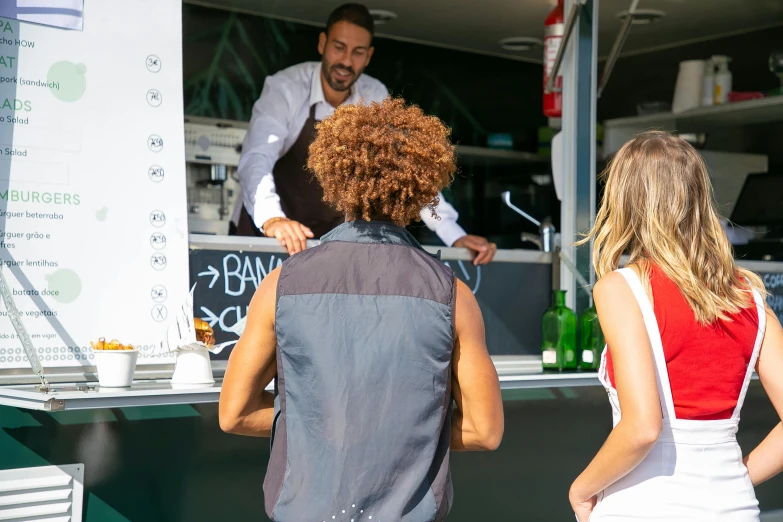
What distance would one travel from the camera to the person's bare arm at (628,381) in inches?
59.5

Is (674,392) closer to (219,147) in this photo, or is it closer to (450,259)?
(450,259)

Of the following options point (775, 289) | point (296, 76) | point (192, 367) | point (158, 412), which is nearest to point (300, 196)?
point (296, 76)

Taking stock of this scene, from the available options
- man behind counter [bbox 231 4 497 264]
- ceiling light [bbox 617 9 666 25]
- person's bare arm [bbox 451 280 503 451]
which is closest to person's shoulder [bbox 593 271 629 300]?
person's bare arm [bbox 451 280 503 451]

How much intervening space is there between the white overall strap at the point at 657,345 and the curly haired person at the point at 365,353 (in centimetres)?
27

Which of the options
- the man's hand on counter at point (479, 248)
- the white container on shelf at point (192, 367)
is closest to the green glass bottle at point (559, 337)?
the man's hand on counter at point (479, 248)

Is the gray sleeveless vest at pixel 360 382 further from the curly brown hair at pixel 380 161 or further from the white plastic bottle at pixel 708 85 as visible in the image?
the white plastic bottle at pixel 708 85

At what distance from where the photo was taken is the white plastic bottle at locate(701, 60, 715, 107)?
194 inches

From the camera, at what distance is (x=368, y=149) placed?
1.61m

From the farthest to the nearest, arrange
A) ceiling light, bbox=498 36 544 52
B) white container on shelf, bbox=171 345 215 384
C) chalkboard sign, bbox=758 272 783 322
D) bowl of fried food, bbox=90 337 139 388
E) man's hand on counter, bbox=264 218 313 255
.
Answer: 1. ceiling light, bbox=498 36 544 52
2. chalkboard sign, bbox=758 272 783 322
3. man's hand on counter, bbox=264 218 313 255
4. white container on shelf, bbox=171 345 215 384
5. bowl of fried food, bbox=90 337 139 388

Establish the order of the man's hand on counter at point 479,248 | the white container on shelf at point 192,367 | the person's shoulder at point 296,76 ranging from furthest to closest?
the person's shoulder at point 296,76, the man's hand on counter at point 479,248, the white container on shelf at point 192,367

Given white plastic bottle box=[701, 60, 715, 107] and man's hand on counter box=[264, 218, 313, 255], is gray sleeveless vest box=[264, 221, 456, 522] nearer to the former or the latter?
man's hand on counter box=[264, 218, 313, 255]

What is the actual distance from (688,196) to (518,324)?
181cm

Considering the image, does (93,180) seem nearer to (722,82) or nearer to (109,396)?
(109,396)

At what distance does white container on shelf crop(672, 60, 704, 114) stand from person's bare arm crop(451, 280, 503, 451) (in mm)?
3666
